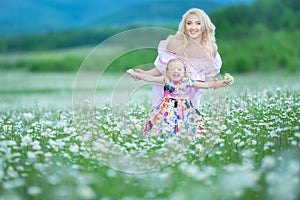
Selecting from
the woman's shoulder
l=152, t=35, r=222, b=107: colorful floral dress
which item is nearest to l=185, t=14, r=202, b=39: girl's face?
the woman's shoulder

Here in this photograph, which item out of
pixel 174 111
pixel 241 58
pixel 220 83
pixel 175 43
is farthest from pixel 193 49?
pixel 241 58

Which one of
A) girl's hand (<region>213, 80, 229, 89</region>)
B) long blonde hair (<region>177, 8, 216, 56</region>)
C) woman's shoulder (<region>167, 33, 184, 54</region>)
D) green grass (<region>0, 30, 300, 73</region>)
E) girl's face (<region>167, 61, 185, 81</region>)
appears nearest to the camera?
A: girl's hand (<region>213, 80, 229, 89</region>)

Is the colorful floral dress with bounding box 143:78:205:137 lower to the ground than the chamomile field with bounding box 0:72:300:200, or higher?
higher

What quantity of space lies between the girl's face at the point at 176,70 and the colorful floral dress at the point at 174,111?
0.07 meters

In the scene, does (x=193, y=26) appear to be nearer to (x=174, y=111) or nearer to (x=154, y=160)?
(x=174, y=111)

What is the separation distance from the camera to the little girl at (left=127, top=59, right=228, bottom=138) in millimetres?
7895

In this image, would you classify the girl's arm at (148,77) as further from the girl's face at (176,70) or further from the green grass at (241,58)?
the green grass at (241,58)

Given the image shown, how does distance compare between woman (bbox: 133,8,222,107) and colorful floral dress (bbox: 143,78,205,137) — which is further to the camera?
woman (bbox: 133,8,222,107)

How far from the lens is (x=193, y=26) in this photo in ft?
27.6

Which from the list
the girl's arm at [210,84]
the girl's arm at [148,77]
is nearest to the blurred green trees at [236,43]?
the girl's arm at [210,84]

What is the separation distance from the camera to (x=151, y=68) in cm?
862

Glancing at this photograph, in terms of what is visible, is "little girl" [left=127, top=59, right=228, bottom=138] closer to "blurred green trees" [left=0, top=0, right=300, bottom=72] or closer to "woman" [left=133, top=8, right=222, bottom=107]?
"woman" [left=133, top=8, right=222, bottom=107]

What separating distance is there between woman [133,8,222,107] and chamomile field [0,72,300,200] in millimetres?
395

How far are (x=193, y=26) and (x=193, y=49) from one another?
0.35 meters
